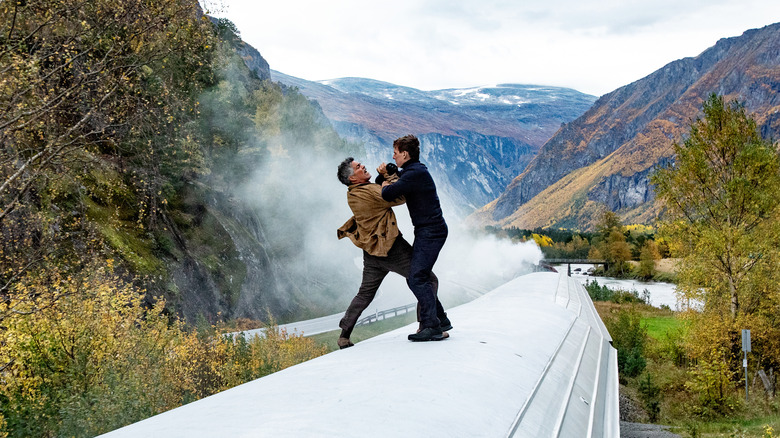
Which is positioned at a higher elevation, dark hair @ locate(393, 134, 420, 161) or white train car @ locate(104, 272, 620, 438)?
dark hair @ locate(393, 134, 420, 161)

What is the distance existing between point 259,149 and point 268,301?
13.7 metres

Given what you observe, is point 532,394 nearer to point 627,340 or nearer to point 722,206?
point 722,206

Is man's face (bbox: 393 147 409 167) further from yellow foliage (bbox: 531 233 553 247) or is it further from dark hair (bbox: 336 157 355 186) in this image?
yellow foliage (bbox: 531 233 553 247)

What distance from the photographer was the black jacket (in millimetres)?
4758

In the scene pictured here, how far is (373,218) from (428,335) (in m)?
1.21

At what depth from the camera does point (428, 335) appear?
489 cm

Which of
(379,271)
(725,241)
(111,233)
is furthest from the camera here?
(111,233)

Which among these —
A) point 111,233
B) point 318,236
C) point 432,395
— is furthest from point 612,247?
point 432,395

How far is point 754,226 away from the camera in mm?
18094

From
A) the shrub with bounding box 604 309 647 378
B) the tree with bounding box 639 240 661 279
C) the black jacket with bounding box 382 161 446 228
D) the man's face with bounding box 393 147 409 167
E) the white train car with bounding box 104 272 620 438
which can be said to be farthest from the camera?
the tree with bounding box 639 240 661 279

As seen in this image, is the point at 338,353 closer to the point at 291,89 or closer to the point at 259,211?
the point at 259,211

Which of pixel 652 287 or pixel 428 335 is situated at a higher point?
pixel 428 335

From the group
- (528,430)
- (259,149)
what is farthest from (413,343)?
(259,149)

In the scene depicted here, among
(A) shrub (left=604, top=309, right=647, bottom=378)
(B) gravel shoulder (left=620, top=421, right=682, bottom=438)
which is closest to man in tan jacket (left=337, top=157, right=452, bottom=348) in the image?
(B) gravel shoulder (left=620, top=421, right=682, bottom=438)
